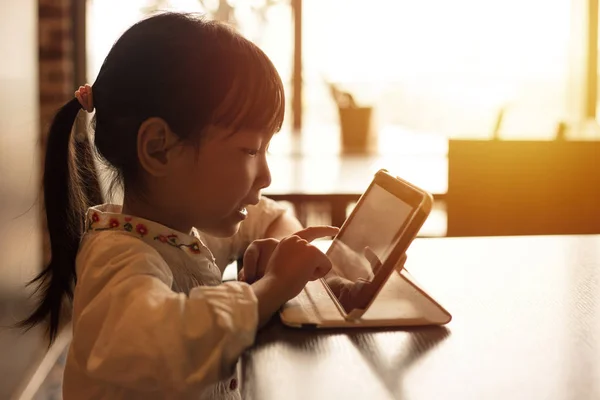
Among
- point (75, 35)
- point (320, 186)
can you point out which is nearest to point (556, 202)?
point (320, 186)

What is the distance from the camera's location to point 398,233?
2.46 ft

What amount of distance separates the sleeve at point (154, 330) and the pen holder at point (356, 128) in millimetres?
2340

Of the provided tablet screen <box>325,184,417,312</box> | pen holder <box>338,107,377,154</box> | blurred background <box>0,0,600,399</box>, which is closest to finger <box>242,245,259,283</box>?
tablet screen <box>325,184,417,312</box>

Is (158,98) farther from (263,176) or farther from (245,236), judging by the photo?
(245,236)

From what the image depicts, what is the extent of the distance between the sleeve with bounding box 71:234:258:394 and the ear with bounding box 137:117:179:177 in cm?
14

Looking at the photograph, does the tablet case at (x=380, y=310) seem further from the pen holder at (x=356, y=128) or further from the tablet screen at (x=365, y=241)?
the pen holder at (x=356, y=128)

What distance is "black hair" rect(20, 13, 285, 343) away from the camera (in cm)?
79

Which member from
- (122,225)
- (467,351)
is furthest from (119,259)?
(467,351)

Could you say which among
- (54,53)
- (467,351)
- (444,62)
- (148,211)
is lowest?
(467,351)

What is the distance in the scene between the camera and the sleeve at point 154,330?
627 millimetres

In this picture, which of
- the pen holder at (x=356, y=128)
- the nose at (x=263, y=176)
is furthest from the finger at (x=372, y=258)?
the pen holder at (x=356, y=128)

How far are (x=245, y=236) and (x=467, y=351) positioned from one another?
0.64 meters

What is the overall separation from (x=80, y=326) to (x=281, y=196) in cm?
111

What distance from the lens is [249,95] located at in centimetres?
81
